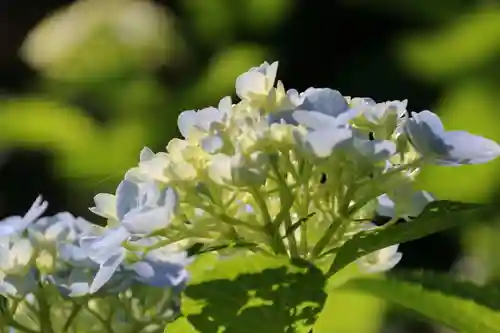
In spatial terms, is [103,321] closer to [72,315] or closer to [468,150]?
[72,315]

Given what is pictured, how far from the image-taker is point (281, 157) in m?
0.31

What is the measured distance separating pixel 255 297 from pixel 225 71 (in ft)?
3.47

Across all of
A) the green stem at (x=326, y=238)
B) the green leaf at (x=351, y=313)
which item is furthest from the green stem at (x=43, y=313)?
the green leaf at (x=351, y=313)

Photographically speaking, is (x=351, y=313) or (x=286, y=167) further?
(x=351, y=313)

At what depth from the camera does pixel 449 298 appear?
11.9 inches

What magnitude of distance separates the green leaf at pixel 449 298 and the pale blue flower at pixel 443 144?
0.04 meters

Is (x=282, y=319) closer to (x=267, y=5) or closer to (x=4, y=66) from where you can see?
(x=267, y=5)

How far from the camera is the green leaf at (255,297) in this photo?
286 millimetres

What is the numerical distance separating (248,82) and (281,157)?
0.10ft

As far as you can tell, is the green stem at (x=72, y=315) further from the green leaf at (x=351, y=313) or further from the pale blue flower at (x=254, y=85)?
the green leaf at (x=351, y=313)

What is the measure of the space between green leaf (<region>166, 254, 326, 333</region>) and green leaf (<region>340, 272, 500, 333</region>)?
0.11 ft

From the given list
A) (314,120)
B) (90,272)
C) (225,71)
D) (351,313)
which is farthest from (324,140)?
(225,71)

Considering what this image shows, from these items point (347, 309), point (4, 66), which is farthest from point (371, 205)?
point (4, 66)

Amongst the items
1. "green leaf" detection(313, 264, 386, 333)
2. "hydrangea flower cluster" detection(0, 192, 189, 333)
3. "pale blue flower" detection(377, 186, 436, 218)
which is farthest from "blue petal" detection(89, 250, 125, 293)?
"green leaf" detection(313, 264, 386, 333)
